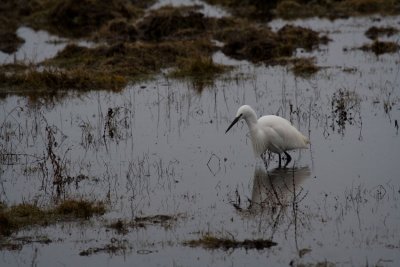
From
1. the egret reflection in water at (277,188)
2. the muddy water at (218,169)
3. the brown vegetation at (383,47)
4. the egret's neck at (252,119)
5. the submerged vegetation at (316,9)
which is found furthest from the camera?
the submerged vegetation at (316,9)

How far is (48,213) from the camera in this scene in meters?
9.38

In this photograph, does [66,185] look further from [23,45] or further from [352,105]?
[23,45]

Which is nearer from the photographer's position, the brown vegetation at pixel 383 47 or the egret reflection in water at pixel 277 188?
the egret reflection in water at pixel 277 188

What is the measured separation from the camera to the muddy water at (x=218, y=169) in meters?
8.23

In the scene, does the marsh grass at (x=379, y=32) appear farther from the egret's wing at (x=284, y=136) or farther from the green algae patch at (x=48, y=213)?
the green algae patch at (x=48, y=213)

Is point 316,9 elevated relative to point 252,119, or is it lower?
elevated

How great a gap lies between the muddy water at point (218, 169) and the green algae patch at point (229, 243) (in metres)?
0.11

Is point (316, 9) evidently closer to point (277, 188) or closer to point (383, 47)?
point (383, 47)

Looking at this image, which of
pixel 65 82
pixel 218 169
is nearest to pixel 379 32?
pixel 65 82

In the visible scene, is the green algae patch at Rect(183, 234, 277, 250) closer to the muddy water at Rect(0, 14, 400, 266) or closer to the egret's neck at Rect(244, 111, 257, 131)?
the muddy water at Rect(0, 14, 400, 266)

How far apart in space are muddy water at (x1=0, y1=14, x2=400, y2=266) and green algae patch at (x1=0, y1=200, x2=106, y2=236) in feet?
0.60

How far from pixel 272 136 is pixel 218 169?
3.11 feet

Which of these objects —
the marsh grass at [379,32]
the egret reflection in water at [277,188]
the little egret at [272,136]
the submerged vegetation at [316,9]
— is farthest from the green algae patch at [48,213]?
the submerged vegetation at [316,9]

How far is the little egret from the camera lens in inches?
442
